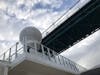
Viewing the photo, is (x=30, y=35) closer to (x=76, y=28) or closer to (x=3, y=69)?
(x=3, y=69)

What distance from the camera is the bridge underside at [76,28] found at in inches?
752

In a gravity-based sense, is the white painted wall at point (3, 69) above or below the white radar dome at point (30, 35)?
below

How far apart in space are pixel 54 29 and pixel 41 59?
10778 mm

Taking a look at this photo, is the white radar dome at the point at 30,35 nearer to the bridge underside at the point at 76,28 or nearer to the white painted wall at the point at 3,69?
the white painted wall at the point at 3,69

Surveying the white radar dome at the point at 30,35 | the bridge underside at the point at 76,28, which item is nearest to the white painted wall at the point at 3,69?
the white radar dome at the point at 30,35

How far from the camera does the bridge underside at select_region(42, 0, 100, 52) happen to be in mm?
19105

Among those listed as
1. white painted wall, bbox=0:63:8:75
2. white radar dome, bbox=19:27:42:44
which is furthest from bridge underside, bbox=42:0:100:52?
white painted wall, bbox=0:63:8:75

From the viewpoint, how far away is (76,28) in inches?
818

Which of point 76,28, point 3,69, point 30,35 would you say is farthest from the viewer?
point 76,28

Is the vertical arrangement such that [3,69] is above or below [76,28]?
below

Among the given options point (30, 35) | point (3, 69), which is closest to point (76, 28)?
point (30, 35)

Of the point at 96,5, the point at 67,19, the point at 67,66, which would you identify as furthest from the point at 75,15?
the point at 67,66

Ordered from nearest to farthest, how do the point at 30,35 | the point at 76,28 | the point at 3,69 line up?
1. the point at 3,69
2. the point at 30,35
3. the point at 76,28

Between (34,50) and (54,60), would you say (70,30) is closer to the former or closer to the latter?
(54,60)
